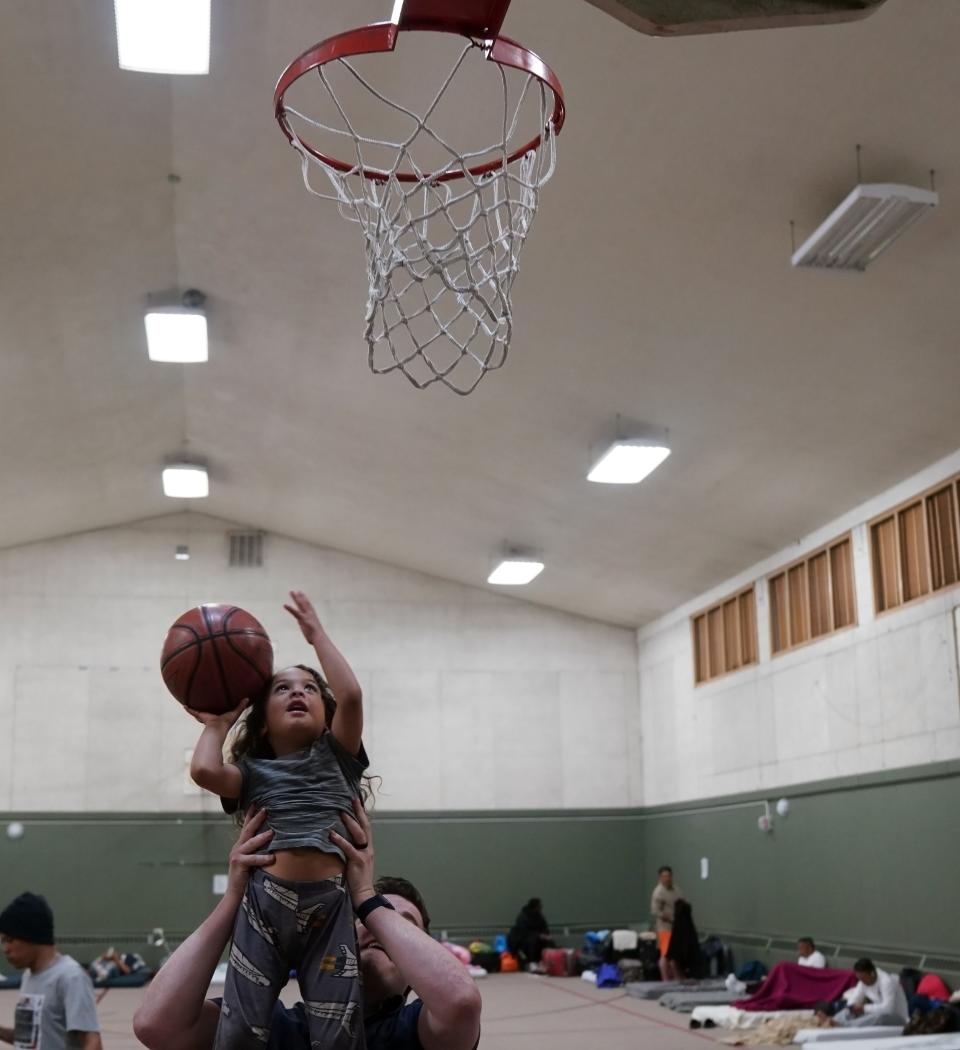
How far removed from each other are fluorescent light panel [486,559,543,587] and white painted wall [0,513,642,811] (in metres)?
1.52

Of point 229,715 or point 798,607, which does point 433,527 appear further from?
point 229,715

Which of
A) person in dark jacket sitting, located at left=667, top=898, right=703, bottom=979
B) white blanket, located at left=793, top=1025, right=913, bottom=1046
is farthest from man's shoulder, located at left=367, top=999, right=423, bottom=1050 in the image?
person in dark jacket sitting, located at left=667, top=898, right=703, bottom=979

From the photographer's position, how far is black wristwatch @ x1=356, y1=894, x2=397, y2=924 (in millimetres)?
2504

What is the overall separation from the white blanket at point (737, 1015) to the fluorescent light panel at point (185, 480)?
8.59 m

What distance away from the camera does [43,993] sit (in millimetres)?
4648

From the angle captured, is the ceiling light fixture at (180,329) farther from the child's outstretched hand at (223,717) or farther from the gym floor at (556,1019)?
the child's outstretched hand at (223,717)

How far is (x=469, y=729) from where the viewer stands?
64.4ft

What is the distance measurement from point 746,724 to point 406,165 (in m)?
10.2

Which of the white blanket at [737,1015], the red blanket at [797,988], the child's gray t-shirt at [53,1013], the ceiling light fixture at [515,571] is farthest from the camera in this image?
the ceiling light fixture at [515,571]

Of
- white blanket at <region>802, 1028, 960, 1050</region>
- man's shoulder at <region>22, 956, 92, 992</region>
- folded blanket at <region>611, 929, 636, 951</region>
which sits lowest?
white blanket at <region>802, 1028, 960, 1050</region>

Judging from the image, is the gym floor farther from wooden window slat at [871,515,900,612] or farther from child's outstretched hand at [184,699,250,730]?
child's outstretched hand at [184,699,250,730]

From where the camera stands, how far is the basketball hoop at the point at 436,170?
534 cm

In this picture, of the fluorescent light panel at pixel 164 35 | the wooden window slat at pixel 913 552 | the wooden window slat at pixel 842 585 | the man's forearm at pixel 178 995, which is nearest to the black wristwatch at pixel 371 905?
the man's forearm at pixel 178 995

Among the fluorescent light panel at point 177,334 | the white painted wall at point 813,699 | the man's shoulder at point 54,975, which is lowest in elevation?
the man's shoulder at point 54,975
